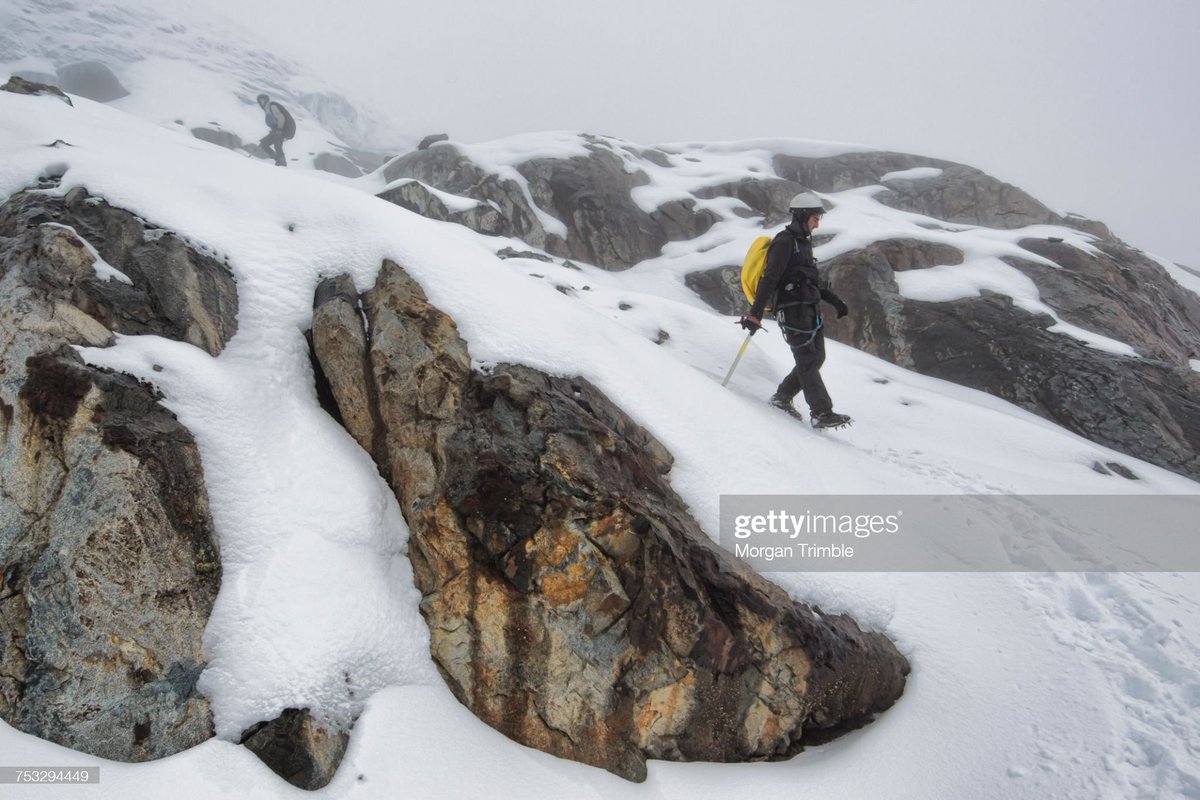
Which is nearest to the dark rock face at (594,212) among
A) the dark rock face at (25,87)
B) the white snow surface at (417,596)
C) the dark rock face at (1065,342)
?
the dark rock face at (1065,342)

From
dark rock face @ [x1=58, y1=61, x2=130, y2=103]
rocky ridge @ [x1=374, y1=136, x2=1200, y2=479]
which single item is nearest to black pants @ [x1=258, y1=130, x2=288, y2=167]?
rocky ridge @ [x1=374, y1=136, x2=1200, y2=479]

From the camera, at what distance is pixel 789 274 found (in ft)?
27.3

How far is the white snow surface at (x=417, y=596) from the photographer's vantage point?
12.3ft

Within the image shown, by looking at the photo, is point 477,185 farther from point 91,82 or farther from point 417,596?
point 91,82

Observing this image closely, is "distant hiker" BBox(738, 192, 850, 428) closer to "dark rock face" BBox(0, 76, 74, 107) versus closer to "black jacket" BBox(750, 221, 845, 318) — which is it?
"black jacket" BBox(750, 221, 845, 318)

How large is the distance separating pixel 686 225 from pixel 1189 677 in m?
27.1

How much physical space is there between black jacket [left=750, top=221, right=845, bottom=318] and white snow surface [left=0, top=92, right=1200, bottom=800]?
1.60 meters

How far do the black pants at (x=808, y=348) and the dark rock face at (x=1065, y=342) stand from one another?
8.30 m

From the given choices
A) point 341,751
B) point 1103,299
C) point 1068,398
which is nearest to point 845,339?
point 1068,398

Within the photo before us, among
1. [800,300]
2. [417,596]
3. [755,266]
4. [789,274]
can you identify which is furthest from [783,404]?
[417,596]

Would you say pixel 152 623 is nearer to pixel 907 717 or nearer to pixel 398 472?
pixel 398 472

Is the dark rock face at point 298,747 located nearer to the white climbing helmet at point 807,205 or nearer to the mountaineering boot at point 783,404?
the mountaineering boot at point 783,404

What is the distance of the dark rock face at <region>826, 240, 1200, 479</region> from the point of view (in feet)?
40.1

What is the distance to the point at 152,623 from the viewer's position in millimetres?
3717
